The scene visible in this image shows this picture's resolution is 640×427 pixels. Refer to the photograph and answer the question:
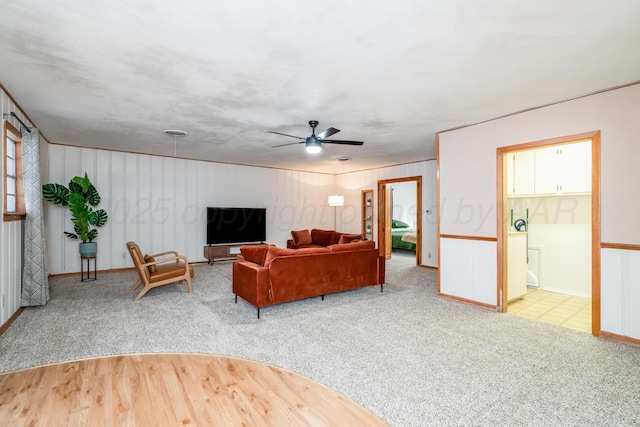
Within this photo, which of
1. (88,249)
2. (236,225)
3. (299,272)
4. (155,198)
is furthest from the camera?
(236,225)

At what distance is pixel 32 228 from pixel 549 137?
6.54m

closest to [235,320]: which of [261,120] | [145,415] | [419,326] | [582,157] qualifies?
[145,415]

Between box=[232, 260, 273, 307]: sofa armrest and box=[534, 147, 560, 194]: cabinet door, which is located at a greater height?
box=[534, 147, 560, 194]: cabinet door

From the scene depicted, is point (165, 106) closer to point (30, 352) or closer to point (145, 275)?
point (145, 275)

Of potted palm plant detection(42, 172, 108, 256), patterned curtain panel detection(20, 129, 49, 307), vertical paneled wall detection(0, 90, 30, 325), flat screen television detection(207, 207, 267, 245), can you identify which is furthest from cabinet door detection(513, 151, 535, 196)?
potted palm plant detection(42, 172, 108, 256)

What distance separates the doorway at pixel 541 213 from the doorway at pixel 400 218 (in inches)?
98.2

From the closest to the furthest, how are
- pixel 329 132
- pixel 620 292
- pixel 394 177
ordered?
1. pixel 620 292
2. pixel 329 132
3. pixel 394 177

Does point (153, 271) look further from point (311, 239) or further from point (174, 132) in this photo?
point (311, 239)

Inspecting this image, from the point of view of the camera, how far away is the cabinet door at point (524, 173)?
4.92 meters

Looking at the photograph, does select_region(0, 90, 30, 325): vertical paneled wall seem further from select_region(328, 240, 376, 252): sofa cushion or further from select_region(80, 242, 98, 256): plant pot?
select_region(328, 240, 376, 252): sofa cushion

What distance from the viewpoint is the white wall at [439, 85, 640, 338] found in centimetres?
308

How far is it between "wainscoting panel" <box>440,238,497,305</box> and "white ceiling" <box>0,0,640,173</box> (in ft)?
5.82

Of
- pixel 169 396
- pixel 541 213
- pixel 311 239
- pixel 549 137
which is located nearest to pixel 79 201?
pixel 169 396

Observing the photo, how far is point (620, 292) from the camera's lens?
314 cm
